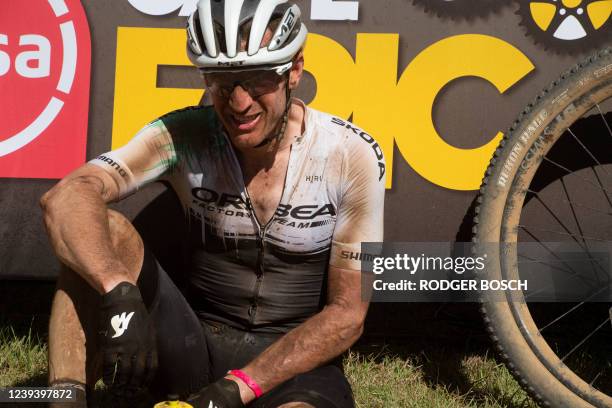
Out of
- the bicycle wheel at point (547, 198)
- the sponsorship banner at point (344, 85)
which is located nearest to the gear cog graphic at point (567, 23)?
the sponsorship banner at point (344, 85)

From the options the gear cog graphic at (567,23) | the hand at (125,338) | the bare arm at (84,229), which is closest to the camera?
the hand at (125,338)

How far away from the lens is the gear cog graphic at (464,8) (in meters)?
3.74

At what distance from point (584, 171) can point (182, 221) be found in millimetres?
1751

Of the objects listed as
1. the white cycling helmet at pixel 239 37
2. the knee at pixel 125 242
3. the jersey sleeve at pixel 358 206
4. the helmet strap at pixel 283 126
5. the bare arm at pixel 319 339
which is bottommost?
the bare arm at pixel 319 339

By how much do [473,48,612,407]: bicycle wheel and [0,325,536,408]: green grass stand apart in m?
0.27

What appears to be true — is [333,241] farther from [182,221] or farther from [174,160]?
[182,221]

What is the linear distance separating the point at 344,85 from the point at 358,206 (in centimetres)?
85

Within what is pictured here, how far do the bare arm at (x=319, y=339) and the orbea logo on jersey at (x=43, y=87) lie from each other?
4.56 ft

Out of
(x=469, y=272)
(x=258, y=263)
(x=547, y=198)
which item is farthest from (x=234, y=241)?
(x=547, y=198)

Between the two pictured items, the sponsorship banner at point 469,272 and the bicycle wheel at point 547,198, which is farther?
the sponsorship banner at point 469,272

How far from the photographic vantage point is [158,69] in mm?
3842

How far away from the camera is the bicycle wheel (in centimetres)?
350

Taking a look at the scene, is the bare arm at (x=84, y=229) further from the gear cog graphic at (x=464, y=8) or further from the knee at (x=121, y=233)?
the gear cog graphic at (x=464, y=8)

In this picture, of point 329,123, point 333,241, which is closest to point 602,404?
point 333,241
